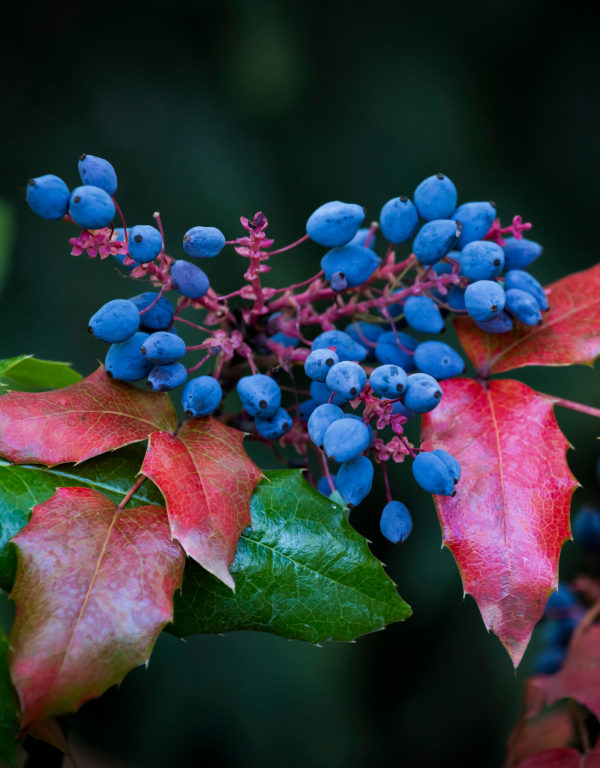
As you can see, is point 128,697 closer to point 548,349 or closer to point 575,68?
point 548,349

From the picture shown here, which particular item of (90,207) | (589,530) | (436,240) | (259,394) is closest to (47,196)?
(90,207)

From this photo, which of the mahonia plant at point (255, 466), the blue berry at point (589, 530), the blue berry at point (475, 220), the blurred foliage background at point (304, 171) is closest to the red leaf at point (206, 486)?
the mahonia plant at point (255, 466)

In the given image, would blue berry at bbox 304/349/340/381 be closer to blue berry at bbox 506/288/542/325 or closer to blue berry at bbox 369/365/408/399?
blue berry at bbox 369/365/408/399

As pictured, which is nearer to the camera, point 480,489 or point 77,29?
point 480,489

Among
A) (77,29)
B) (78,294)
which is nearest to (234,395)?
(78,294)

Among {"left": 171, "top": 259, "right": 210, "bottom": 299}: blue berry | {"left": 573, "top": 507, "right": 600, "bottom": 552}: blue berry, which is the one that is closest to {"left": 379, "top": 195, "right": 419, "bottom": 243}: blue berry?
{"left": 171, "top": 259, "right": 210, "bottom": 299}: blue berry

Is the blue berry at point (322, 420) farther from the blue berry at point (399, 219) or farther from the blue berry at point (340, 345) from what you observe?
the blue berry at point (399, 219)

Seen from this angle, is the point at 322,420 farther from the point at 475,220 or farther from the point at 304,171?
the point at 304,171

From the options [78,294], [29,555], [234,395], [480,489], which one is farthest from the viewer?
[78,294]
